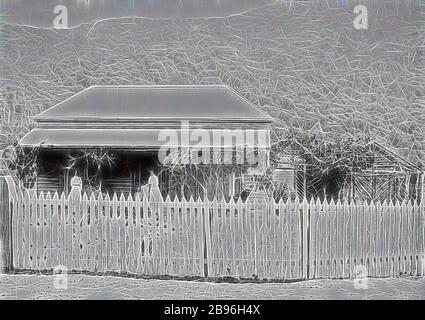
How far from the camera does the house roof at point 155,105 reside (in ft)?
15.8

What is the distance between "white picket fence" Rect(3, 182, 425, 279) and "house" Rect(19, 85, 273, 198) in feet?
0.71

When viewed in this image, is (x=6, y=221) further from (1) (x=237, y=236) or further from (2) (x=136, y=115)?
(1) (x=237, y=236)

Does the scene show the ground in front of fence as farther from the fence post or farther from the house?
the house

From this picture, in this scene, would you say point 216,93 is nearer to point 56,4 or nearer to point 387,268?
point 56,4

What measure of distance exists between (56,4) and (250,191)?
9.47 feet

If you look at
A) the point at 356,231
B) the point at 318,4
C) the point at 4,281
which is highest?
the point at 318,4

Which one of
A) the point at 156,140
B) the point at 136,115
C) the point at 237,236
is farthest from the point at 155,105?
the point at 237,236

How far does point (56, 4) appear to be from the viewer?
16.4ft

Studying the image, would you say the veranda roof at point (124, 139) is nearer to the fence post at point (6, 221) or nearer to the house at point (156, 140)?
the house at point (156, 140)

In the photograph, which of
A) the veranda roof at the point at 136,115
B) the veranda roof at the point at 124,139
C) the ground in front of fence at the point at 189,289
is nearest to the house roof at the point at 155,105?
the veranda roof at the point at 136,115

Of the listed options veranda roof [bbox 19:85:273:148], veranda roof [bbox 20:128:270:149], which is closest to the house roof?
veranda roof [bbox 19:85:273:148]

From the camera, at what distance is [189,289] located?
491 centimetres

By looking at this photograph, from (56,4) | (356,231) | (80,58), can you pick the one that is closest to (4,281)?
(80,58)

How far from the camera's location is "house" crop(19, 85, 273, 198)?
15.7 ft
